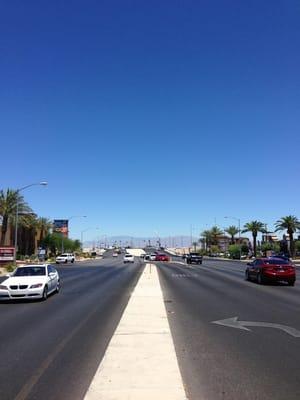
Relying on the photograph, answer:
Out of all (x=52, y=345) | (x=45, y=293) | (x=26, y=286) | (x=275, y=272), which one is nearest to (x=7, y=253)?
(x=275, y=272)

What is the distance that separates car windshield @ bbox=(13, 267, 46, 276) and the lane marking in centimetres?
859

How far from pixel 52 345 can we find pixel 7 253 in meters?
51.5

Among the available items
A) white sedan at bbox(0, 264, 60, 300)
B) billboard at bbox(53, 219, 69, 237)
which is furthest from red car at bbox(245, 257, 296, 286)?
billboard at bbox(53, 219, 69, 237)

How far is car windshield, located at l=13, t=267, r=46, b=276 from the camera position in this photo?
68.3 ft

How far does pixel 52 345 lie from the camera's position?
1035cm

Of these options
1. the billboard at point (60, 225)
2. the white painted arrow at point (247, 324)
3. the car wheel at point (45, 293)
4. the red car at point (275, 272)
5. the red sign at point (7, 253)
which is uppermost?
the billboard at point (60, 225)

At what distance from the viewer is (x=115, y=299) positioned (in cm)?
2059

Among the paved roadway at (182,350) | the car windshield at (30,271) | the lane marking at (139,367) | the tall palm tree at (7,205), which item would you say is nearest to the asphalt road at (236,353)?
the paved roadway at (182,350)

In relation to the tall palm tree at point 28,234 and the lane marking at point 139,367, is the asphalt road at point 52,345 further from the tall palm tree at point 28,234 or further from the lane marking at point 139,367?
the tall palm tree at point 28,234

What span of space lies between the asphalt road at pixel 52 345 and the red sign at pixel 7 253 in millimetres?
42088

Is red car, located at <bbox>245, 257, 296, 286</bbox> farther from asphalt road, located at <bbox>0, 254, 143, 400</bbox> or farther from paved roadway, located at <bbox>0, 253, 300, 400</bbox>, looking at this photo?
asphalt road, located at <bbox>0, 254, 143, 400</bbox>

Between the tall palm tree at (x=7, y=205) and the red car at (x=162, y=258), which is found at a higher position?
the tall palm tree at (x=7, y=205)

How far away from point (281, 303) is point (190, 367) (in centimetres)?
1130

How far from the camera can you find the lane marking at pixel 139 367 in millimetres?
→ 6625
